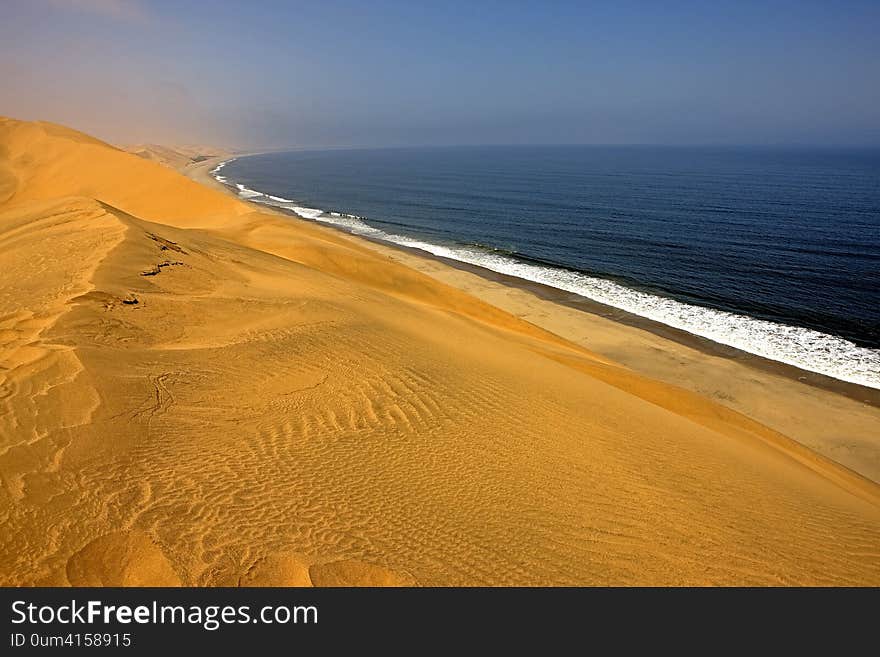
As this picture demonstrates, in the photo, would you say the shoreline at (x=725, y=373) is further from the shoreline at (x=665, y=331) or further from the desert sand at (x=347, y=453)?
the desert sand at (x=347, y=453)

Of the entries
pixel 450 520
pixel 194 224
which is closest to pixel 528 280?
pixel 194 224

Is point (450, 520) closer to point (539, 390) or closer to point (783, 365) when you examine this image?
point (539, 390)

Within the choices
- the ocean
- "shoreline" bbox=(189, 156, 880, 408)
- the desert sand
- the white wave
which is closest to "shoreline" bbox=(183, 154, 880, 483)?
"shoreline" bbox=(189, 156, 880, 408)

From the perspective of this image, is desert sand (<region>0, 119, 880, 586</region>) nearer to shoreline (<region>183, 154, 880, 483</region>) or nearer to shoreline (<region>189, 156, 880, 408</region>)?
shoreline (<region>183, 154, 880, 483</region>)

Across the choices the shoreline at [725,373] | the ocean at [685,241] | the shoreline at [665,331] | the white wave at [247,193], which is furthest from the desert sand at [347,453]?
the white wave at [247,193]

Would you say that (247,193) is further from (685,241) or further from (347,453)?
(347,453)
